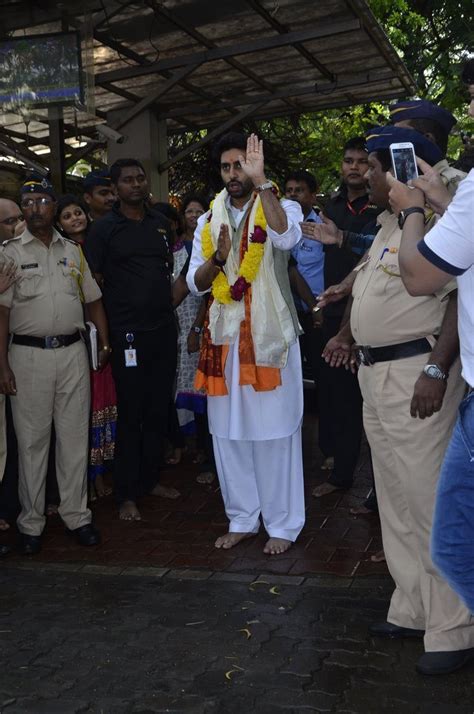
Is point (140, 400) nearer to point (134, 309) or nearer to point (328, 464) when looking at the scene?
point (134, 309)

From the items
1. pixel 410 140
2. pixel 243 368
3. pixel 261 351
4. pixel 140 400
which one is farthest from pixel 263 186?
pixel 140 400

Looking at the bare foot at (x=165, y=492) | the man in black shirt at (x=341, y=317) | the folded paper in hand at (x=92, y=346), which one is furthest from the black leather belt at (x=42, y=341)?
the man in black shirt at (x=341, y=317)

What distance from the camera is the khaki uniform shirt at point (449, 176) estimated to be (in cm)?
336

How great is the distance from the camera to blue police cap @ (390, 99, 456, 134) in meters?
3.55

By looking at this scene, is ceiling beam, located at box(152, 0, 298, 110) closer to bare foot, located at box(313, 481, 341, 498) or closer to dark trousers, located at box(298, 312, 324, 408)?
dark trousers, located at box(298, 312, 324, 408)

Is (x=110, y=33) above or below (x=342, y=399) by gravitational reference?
above

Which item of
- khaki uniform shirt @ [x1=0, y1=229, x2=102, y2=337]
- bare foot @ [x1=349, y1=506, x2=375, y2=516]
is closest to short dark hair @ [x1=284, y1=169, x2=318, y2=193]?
khaki uniform shirt @ [x1=0, y1=229, x2=102, y2=337]

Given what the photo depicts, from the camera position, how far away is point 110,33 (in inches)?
323

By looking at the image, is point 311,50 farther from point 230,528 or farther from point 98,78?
point 230,528

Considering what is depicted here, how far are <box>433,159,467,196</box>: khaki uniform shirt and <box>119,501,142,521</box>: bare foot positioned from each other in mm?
3170

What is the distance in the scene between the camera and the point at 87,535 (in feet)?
17.0

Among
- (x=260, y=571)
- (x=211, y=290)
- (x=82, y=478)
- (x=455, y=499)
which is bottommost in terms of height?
(x=260, y=571)

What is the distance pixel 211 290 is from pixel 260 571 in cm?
163

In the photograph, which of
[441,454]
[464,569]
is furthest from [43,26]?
[464,569]
